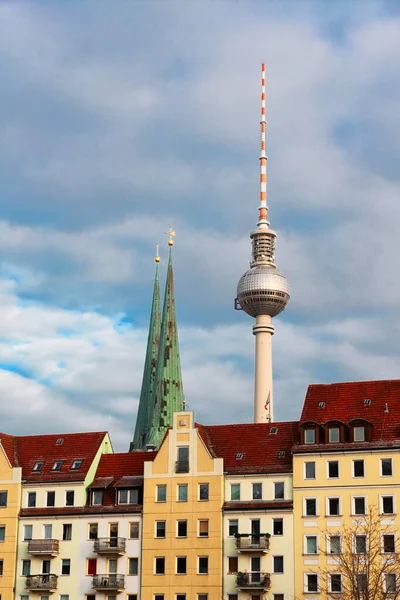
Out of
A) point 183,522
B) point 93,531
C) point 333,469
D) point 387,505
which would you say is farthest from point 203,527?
point 387,505

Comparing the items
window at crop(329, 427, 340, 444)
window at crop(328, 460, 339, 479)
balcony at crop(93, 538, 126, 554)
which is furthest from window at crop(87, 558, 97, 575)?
window at crop(329, 427, 340, 444)

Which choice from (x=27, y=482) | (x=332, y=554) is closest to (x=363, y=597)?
(x=332, y=554)

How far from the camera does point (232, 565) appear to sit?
110 m

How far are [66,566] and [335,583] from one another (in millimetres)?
26282

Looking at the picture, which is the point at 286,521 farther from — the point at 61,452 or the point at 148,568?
the point at 61,452

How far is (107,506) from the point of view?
115625mm

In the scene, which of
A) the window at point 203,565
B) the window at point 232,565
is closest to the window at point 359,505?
the window at point 232,565

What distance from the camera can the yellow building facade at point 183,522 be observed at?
110188 millimetres

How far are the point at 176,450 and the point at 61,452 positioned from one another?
13933 mm

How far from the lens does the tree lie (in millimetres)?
100250

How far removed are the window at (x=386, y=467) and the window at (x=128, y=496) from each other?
79.6ft

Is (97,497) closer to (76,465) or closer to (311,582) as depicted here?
(76,465)

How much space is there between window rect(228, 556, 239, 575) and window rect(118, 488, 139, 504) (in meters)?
11.4

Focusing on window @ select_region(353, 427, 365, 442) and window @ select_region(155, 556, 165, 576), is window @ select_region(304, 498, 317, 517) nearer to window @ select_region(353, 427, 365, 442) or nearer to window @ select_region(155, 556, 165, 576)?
window @ select_region(353, 427, 365, 442)
